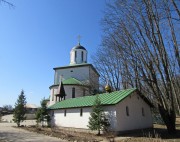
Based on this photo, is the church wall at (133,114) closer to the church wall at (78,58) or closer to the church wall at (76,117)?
the church wall at (76,117)

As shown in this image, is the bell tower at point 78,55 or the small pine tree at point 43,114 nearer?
the small pine tree at point 43,114

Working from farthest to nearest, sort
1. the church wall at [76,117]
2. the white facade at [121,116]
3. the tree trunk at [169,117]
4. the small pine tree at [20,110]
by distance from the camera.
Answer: the small pine tree at [20,110]
the church wall at [76,117]
the white facade at [121,116]
the tree trunk at [169,117]

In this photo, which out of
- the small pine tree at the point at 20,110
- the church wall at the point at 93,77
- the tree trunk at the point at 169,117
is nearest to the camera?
the tree trunk at the point at 169,117

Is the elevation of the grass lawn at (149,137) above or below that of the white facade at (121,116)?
below

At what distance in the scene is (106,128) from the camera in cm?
1817

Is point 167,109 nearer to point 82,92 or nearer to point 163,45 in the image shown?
point 163,45

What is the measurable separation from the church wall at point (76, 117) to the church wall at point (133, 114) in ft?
1.84

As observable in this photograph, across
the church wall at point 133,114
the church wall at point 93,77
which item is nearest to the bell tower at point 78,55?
the church wall at point 93,77

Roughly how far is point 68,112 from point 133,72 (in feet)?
31.6

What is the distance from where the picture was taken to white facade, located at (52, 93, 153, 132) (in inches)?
713

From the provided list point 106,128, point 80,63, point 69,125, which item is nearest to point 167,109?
point 106,128

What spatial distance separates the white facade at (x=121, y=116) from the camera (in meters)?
18.1

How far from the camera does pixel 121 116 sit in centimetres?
1852

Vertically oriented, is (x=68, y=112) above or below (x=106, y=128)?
above
